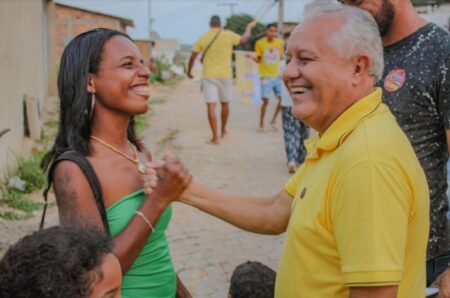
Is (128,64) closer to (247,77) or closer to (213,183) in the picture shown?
(213,183)

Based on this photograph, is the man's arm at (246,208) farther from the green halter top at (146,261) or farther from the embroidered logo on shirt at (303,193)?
the embroidered logo on shirt at (303,193)

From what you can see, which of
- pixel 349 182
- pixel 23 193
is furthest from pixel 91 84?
pixel 23 193

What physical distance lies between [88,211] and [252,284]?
57.3 inches

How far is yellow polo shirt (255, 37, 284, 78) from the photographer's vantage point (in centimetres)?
1160

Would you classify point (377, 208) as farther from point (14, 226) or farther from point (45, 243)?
point (14, 226)

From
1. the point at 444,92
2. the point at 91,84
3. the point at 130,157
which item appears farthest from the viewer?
the point at 444,92

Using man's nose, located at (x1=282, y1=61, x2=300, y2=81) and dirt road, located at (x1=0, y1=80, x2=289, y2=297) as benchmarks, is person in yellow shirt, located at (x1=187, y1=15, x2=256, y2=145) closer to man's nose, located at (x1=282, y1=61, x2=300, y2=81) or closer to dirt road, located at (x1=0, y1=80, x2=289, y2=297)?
dirt road, located at (x1=0, y1=80, x2=289, y2=297)

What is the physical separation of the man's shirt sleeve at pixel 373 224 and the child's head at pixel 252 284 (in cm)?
164

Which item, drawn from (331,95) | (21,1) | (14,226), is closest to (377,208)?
(331,95)

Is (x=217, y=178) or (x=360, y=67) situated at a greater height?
(x=360, y=67)

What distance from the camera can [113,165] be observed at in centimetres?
221

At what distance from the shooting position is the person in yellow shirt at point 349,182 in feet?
5.22

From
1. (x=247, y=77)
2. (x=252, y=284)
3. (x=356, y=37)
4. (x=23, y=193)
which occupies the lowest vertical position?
(x=23, y=193)

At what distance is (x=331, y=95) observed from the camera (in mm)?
1845
